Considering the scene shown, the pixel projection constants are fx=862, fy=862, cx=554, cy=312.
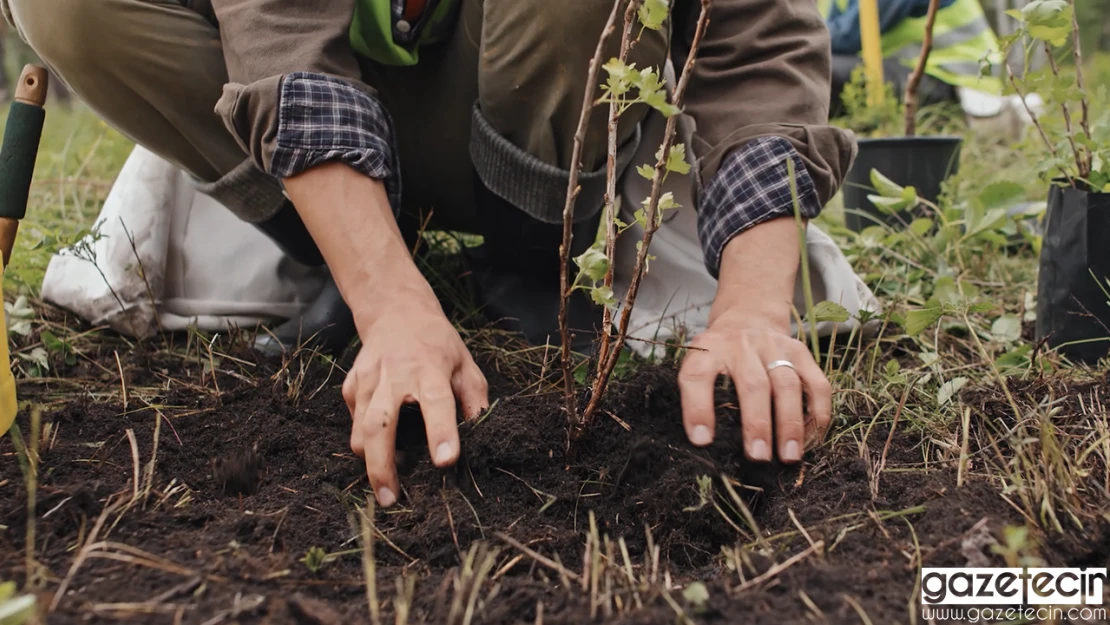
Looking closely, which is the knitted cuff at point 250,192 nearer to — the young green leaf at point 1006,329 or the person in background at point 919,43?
the young green leaf at point 1006,329

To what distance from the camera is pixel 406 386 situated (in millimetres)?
1096

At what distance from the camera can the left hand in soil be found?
3.65 feet

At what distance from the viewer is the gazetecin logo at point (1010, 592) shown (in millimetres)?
809

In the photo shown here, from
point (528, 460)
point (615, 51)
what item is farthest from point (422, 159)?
point (528, 460)

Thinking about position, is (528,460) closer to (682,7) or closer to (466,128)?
(466,128)

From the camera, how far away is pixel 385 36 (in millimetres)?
1412

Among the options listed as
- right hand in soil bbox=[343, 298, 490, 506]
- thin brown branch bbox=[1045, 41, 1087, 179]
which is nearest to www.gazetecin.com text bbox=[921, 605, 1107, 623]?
right hand in soil bbox=[343, 298, 490, 506]

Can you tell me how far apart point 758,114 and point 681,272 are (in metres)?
0.37

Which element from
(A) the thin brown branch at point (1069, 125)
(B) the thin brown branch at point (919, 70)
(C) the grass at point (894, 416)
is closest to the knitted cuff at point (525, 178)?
(C) the grass at point (894, 416)

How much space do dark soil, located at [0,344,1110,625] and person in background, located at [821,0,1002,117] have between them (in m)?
2.74

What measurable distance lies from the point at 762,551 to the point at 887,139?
1.65 m

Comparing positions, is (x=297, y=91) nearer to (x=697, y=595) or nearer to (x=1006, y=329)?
(x=697, y=595)

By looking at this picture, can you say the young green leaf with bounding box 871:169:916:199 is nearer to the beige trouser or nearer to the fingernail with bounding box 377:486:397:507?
the beige trouser

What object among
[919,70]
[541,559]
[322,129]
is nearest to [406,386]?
[541,559]
